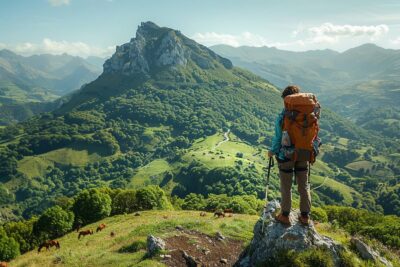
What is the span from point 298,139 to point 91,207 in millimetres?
59733

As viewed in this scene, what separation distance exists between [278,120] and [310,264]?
7009 millimetres

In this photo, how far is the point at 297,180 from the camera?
59.9 ft

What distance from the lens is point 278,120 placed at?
59.6 ft

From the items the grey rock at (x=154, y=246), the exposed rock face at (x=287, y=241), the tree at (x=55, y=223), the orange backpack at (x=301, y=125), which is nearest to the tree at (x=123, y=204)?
the tree at (x=55, y=223)

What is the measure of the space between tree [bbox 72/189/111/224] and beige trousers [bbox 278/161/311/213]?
5705 centimetres

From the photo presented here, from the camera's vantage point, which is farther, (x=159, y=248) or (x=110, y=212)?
(x=110, y=212)

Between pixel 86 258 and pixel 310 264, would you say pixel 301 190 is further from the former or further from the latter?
pixel 86 258

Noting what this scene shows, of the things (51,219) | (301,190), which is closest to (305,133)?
(301,190)

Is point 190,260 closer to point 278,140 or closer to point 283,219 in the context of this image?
point 283,219

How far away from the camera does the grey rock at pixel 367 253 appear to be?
18625mm

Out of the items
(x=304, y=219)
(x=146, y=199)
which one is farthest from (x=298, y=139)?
(x=146, y=199)

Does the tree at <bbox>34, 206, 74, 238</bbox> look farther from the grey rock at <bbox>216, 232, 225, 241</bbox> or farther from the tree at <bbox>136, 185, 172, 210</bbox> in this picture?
the grey rock at <bbox>216, 232, 225, 241</bbox>

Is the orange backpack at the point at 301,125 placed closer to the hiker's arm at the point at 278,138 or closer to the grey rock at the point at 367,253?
the hiker's arm at the point at 278,138

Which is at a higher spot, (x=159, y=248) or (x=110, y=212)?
(x=159, y=248)
